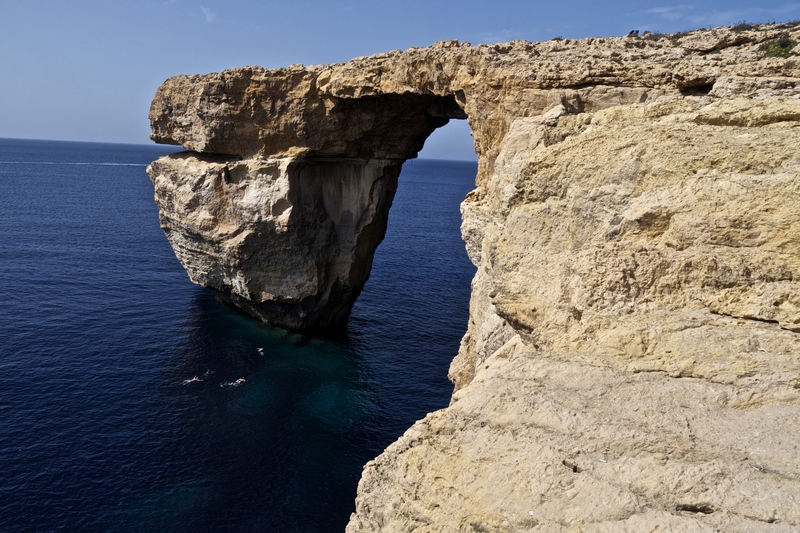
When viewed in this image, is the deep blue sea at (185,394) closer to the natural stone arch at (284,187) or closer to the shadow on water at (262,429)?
the shadow on water at (262,429)

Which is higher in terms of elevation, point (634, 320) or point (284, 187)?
point (284, 187)

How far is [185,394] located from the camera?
34.6 metres

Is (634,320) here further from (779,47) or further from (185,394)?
(185,394)

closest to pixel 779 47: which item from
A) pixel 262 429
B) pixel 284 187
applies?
pixel 284 187

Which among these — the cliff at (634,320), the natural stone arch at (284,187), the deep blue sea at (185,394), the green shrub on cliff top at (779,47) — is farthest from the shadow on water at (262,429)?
the green shrub on cliff top at (779,47)

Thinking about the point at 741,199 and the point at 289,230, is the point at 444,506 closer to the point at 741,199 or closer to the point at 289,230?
the point at 741,199

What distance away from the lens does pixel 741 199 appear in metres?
10.0

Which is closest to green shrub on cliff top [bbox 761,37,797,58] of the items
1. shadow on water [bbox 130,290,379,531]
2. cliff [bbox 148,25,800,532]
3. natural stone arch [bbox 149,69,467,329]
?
cliff [bbox 148,25,800,532]

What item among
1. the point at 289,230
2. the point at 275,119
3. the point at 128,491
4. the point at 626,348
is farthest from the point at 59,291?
the point at 626,348

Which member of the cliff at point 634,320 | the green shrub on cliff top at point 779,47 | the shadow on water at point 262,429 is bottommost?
the shadow on water at point 262,429

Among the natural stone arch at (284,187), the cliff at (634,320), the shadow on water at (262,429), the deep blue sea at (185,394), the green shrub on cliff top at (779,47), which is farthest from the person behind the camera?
the natural stone arch at (284,187)

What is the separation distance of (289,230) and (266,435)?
588 inches

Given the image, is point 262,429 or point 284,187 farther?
point 284,187

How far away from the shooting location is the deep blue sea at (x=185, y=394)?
2584 cm
